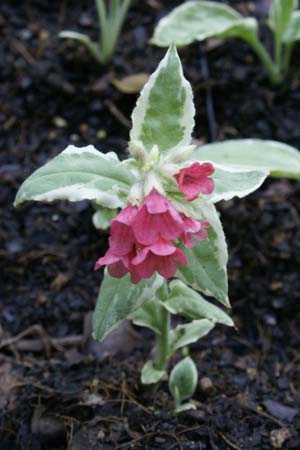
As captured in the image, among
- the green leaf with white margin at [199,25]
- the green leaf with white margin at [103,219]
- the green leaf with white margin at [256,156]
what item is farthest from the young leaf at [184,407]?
the green leaf with white margin at [199,25]

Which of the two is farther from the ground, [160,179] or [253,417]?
[160,179]

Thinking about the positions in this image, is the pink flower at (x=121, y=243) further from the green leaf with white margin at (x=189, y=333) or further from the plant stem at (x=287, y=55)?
the plant stem at (x=287, y=55)

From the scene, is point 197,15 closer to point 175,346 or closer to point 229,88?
point 229,88

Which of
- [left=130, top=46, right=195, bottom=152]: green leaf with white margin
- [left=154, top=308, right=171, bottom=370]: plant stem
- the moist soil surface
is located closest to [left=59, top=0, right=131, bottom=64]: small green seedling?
the moist soil surface

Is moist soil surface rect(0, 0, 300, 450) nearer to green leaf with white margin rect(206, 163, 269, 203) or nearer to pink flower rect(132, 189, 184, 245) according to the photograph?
green leaf with white margin rect(206, 163, 269, 203)

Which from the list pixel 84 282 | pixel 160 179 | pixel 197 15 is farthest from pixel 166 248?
pixel 197 15
